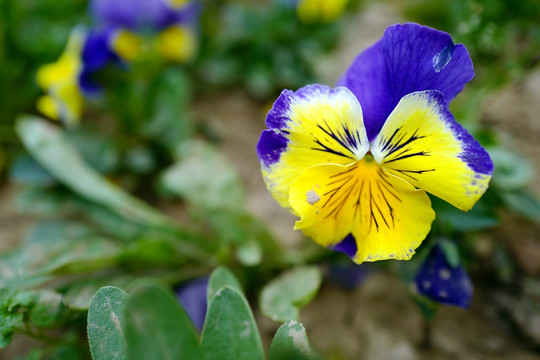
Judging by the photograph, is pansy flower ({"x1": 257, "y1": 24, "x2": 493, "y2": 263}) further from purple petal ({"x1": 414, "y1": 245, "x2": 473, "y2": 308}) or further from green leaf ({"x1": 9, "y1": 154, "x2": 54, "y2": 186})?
green leaf ({"x1": 9, "y1": 154, "x2": 54, "y2": 186})

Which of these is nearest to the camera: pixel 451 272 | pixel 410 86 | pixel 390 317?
pixel 410 86

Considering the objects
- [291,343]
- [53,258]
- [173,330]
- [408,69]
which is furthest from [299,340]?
[53,258]

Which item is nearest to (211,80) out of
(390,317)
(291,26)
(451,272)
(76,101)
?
(291,26)

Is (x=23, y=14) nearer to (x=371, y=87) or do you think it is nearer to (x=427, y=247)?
(x=371, y=87)

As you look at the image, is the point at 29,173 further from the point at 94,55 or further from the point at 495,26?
the point at 495,26

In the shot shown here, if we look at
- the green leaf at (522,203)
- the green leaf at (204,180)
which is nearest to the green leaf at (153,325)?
the green leaf at (204,180)
